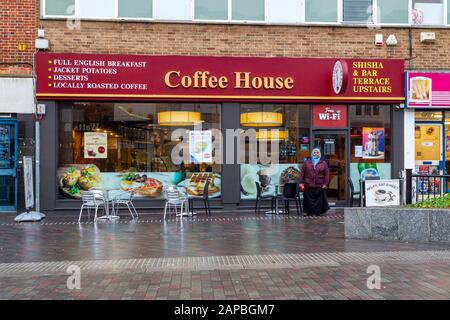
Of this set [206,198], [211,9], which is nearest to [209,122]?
[206,198]

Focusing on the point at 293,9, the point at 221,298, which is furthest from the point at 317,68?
the point at 221,298

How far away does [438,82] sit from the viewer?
1463 cm

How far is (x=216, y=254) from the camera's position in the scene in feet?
26.5

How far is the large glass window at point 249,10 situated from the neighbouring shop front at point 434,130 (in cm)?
491

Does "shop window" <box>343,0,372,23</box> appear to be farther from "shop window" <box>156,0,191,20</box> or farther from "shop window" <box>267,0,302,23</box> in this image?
"shop window" <box>156,0,191,20</box>

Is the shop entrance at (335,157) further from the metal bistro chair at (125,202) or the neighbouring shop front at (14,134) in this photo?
the neighbouring shop front at (14,134)

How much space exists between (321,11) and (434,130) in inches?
189

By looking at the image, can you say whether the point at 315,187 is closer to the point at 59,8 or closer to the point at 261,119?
the point at 261,119

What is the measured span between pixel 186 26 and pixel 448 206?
8457 millimetres

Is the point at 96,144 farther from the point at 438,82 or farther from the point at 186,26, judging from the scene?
the point at 438,82

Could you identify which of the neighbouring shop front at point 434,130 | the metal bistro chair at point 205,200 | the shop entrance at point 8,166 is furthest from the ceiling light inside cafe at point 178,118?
the neighbouring shop front at point 434,130

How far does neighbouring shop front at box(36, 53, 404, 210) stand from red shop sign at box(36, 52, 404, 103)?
27mm

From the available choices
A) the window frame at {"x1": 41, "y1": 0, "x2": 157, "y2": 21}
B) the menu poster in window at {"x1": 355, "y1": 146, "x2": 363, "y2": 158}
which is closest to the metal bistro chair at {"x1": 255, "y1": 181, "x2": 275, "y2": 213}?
the menu poster in window at {"x1": 355, "y1": 146, "x2": 363, "y2": 158}

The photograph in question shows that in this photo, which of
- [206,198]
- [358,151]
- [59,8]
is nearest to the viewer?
[206,198]
